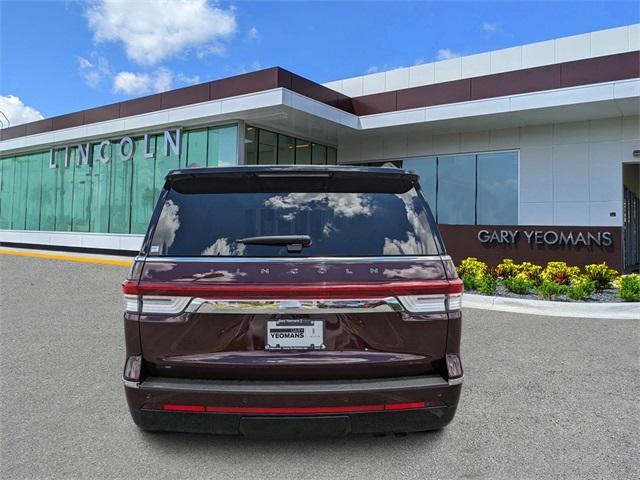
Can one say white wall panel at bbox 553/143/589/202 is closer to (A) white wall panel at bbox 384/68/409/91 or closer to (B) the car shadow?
(A) white wall panel at bbox 384/68/409/91

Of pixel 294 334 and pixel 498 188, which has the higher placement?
pixel 498 188

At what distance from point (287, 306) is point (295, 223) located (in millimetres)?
545

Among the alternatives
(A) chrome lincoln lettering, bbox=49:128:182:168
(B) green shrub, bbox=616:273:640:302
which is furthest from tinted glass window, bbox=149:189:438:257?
(A) chrome lincoln lettering, bbox=49:128:182:168

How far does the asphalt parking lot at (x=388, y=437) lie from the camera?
294 centimetres

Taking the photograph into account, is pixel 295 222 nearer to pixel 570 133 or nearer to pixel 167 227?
pixel 167 227

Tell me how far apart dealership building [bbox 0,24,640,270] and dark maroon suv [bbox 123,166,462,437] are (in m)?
11.9

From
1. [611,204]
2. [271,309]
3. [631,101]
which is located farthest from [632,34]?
[271,309]

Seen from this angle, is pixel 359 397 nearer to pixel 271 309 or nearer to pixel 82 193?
pixel 271 309

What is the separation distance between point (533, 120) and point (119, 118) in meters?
15.6

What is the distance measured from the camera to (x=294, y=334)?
2717 mm

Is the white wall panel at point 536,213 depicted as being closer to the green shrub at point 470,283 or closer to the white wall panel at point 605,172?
the white wall panel at point 605,172

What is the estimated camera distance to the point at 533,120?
50.0ft

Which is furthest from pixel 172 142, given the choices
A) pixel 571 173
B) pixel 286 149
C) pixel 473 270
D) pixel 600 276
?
pixel 600 276

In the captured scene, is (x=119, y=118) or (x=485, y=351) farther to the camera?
(x=119, y=118)
